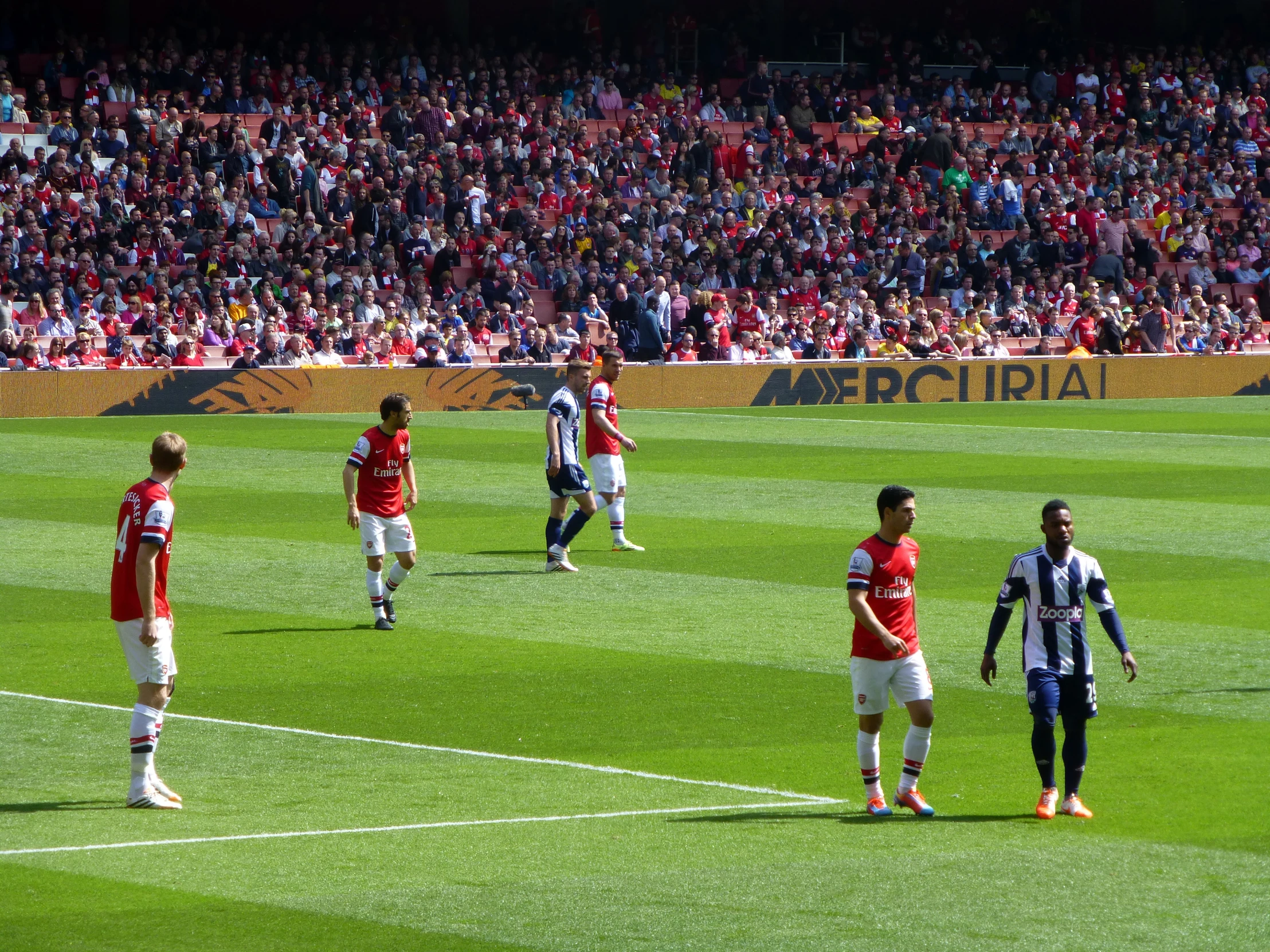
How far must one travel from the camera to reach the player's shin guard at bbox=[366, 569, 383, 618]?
14227 mm

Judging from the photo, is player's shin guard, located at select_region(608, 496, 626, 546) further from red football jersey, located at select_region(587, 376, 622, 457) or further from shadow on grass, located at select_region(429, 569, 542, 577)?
shadow on grass, located at select_region(429, 569, 542, 577)

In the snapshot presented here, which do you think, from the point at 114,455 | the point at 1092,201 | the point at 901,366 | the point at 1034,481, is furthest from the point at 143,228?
the point at 1092,201

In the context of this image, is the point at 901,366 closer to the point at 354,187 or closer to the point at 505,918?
the point at 354,187

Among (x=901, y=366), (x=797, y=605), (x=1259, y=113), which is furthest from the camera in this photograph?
(x=1259, y=113)

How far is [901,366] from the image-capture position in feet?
122

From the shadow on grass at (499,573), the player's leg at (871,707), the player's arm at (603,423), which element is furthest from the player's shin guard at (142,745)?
the player's arm at (603,423)

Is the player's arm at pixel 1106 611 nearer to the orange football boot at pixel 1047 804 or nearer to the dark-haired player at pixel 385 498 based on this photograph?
the orange football boot at pixel 1047 804

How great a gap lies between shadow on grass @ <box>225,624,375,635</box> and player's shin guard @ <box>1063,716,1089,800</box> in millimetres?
6613

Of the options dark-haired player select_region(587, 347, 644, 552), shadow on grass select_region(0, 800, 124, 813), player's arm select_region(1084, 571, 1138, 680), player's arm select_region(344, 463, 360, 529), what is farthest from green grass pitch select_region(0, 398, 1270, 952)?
player's arm select_region(344, 463, 360, 529)

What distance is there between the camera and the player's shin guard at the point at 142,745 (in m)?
9.05

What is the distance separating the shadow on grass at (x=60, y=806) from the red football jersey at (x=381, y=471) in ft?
17.6

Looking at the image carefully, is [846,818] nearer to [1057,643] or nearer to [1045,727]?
[1045,727]

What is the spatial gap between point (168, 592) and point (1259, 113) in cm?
4006

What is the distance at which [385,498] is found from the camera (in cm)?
1453
